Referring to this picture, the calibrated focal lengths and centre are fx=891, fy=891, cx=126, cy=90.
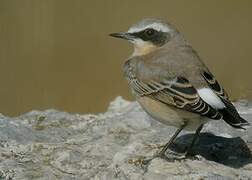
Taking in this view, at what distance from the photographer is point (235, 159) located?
9.55 metres

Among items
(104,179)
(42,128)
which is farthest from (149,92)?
(42,128)

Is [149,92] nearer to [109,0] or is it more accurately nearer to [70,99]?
[70,99]

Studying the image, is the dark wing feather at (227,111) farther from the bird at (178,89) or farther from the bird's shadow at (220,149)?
the bird's shadow at (220,149)

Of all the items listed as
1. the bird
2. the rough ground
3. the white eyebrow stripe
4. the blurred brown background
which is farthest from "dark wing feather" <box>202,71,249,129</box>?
the blurred brown background

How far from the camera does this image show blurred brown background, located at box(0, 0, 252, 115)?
14062mm

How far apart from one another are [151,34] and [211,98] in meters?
1.40

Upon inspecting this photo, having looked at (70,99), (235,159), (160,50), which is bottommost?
(235,159)

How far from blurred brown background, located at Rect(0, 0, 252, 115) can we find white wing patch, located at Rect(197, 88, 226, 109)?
433 cm

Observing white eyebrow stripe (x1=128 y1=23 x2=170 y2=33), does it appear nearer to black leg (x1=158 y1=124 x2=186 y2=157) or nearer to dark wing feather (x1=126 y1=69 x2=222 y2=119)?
dark wing feather (x1=126 y1=69 x2=222 y2=119)

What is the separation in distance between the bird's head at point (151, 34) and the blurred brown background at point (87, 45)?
350 cm

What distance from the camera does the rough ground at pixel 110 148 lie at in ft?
29.1

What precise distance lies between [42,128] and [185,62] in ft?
6.98

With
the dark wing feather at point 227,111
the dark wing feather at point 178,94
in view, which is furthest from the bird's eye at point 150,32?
the dark wing feather at point 227,111

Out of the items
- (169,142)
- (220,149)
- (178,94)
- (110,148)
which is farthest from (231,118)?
(110,148)
